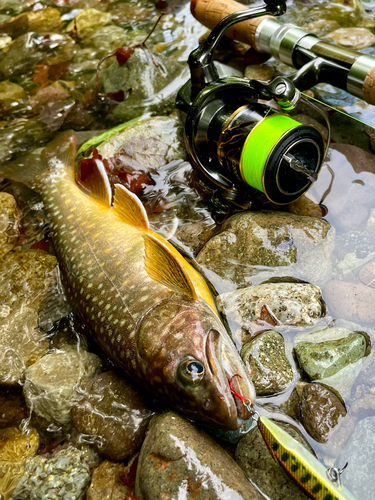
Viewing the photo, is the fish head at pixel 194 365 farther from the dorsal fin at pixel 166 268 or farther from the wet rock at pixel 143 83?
the wet rock at pixel 143 83

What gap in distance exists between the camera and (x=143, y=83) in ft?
16.0

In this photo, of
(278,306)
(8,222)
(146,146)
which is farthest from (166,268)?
(8,222)

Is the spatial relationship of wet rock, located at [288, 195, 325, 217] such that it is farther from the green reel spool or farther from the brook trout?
the brook trout

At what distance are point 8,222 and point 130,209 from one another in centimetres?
134

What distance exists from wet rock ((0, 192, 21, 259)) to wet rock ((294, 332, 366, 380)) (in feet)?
8.65

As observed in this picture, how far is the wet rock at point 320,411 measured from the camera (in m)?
2.52

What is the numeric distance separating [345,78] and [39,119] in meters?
3.26

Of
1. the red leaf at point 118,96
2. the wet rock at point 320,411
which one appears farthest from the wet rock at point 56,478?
the red leaf at point 118,96

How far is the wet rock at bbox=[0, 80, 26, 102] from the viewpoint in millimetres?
5377

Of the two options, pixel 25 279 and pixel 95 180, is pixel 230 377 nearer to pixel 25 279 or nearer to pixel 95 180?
pixel 25 279

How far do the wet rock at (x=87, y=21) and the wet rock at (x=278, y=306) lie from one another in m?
4.81

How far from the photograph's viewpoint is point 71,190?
3.76 meters

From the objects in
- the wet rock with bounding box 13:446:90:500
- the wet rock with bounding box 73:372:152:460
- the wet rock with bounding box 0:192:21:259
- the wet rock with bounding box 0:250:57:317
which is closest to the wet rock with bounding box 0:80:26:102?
the wet rock with bounding box 0:192:21:259

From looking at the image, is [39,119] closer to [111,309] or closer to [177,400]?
[111,309]
